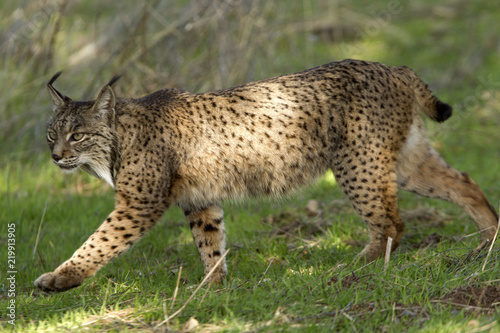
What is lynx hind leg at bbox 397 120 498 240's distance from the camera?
5160 mm

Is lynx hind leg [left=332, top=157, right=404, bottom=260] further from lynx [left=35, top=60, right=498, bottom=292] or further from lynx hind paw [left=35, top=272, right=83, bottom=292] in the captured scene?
lynx hind paw [left=35, top=272, right=83, bottom=292]

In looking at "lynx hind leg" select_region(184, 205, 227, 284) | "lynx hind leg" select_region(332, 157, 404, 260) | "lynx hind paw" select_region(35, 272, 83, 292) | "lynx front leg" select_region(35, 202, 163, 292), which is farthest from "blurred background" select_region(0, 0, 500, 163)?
"lynx hind paw" select_region(35, 272, 83, 292)

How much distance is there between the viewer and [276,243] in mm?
5359

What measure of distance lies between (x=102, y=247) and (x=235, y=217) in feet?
6.63

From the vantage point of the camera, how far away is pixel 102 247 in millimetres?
4422

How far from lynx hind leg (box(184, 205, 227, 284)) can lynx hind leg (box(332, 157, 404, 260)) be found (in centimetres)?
104

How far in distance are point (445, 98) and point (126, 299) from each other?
673cm

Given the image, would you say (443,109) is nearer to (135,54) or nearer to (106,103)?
(106,103)

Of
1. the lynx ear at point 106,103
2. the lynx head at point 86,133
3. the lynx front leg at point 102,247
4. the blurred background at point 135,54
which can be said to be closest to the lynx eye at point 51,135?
the lynx head at point 86,133

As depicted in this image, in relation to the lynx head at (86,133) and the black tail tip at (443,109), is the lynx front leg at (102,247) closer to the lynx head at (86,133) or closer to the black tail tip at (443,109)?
the lynx head at (86,133)

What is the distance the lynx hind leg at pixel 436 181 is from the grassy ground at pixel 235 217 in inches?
9.9

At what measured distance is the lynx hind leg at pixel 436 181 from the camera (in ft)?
16.9

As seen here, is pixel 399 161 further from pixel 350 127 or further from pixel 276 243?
pixel 276 243

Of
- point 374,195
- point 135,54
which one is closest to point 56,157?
point 374,195
